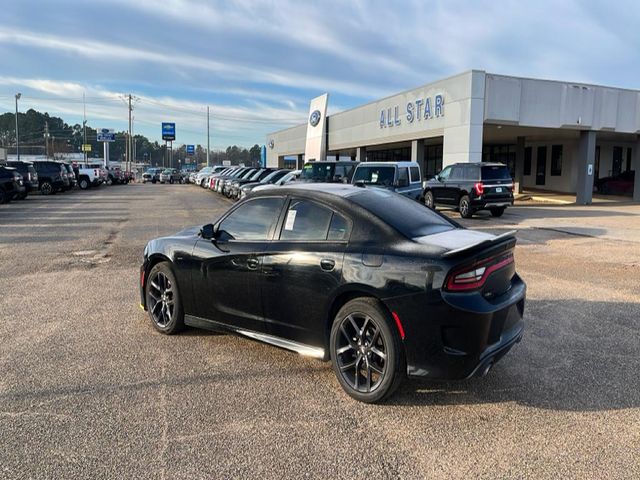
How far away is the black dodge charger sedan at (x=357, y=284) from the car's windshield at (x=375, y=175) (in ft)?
36.1

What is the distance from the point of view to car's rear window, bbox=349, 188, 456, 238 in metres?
4.27

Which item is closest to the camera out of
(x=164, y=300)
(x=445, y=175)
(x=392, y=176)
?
(x=164, y=300)

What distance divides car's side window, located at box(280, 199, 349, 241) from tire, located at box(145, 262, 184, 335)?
61.1 inches

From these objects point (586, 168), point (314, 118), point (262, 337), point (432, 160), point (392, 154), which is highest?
point (314, 118)

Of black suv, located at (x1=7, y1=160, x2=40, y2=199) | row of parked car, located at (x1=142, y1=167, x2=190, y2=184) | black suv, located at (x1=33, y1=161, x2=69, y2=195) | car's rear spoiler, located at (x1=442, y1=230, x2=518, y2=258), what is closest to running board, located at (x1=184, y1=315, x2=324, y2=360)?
car's rear spoiler, located at (x1=442, y1=230, x2=518, y2=258)

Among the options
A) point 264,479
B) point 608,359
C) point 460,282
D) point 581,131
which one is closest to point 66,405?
point 264,479

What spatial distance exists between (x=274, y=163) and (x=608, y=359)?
6545 cm

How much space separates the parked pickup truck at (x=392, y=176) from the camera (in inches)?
627

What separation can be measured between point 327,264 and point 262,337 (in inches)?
40.2

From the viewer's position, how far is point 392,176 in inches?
632

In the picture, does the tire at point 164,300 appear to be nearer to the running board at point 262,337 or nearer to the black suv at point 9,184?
the running board at point 262,337

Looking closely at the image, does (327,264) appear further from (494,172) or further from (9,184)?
(9,184)

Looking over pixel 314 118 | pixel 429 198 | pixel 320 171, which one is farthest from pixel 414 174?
pixel 314 118

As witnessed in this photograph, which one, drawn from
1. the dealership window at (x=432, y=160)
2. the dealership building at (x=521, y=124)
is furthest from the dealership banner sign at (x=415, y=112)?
the dealership window at (x=432, y=160)
